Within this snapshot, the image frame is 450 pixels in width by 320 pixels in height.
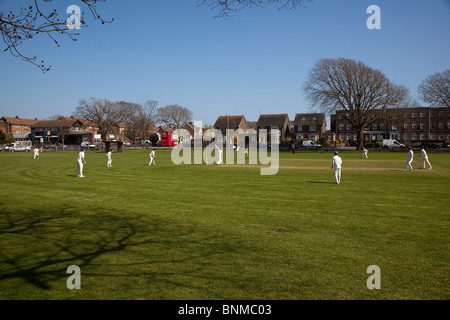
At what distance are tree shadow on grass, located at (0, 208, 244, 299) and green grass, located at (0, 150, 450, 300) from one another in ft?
0.09

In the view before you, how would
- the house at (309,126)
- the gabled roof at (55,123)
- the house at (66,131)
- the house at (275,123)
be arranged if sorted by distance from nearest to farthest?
the house at (309,126)
the house at (275,123)
the house at (66,131)
the gabled roof at (55,123)

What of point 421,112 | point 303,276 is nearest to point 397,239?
point 303,276

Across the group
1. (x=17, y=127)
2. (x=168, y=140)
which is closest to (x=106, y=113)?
(x=168, y=140)

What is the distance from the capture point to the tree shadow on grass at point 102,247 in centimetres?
→ 608

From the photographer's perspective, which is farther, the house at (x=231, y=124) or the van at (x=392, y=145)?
the house at (x=231, y=124)

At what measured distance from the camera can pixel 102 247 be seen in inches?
299

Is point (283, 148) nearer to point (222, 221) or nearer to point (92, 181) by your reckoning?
point (92, 181)

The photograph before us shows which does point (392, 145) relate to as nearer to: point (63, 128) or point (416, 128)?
point (416, 128)

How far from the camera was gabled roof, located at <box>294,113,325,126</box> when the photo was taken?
100562 mm

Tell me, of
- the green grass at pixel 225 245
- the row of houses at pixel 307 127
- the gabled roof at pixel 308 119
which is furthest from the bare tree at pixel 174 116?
the green grass at pixel 225 245

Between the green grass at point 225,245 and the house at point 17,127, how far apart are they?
12284 centimetres

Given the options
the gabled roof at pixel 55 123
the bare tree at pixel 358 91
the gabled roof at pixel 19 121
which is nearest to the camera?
the bare tree at pixel 358 91

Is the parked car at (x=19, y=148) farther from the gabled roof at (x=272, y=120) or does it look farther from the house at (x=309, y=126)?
the house at (x=309, y=126)

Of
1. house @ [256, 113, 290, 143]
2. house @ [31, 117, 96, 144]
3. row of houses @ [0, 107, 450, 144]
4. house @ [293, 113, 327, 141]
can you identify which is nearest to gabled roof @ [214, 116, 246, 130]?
row of houses @ [0, 107, 450, 144]
